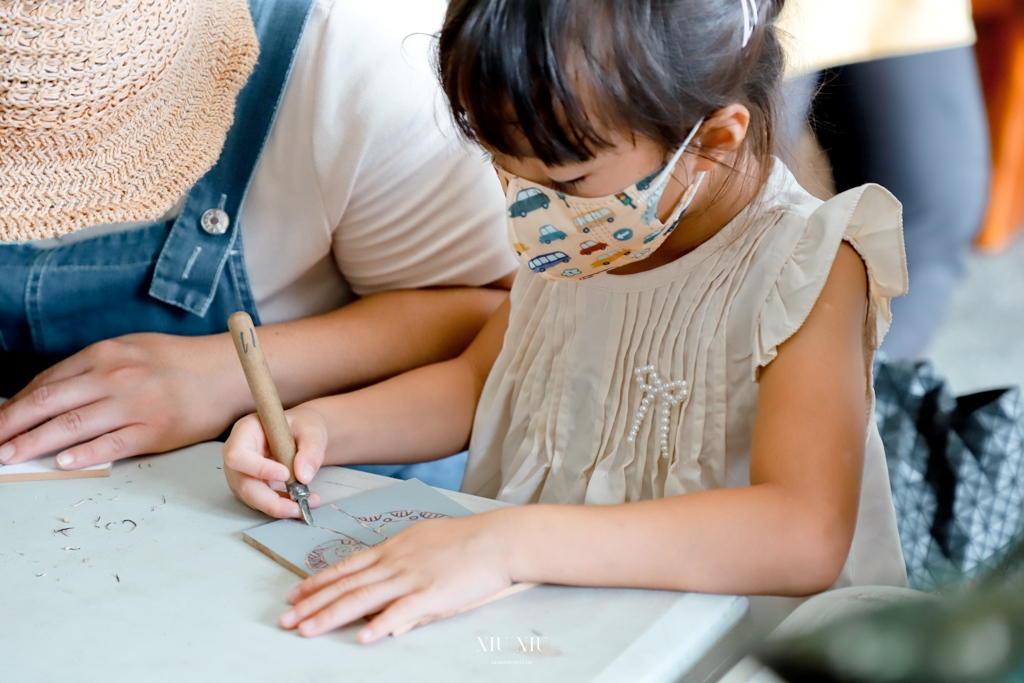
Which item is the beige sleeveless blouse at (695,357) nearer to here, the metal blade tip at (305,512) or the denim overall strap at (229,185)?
the metal blade tip at (305,512)

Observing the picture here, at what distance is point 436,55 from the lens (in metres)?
0.84

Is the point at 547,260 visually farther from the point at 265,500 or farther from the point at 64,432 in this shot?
the point at 64,432

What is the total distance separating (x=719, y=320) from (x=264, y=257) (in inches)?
21.3

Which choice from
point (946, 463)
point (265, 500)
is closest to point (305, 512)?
point (265, 500)

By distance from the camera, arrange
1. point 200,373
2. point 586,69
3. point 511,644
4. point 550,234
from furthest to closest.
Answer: point 200,373
point 550,234
point 586,69
point 511,644

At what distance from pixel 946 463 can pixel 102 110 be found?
882 mm

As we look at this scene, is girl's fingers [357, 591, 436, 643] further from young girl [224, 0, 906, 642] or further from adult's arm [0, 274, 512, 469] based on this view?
adult's arm [0, 274, 512, 469]

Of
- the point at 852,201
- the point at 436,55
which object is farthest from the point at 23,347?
the point at 852,201

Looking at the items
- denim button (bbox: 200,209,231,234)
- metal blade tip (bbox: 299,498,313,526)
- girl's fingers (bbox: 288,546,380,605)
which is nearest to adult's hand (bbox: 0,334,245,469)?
denim button (bbox: 200,209,231,234)

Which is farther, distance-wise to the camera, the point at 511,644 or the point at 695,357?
the point at 695,357

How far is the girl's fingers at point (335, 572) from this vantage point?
62 cm

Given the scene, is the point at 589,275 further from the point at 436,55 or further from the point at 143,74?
the point at 143,74

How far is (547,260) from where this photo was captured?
862 millimetres

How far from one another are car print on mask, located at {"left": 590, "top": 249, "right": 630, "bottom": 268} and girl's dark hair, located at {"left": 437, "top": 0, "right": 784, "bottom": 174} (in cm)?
11
